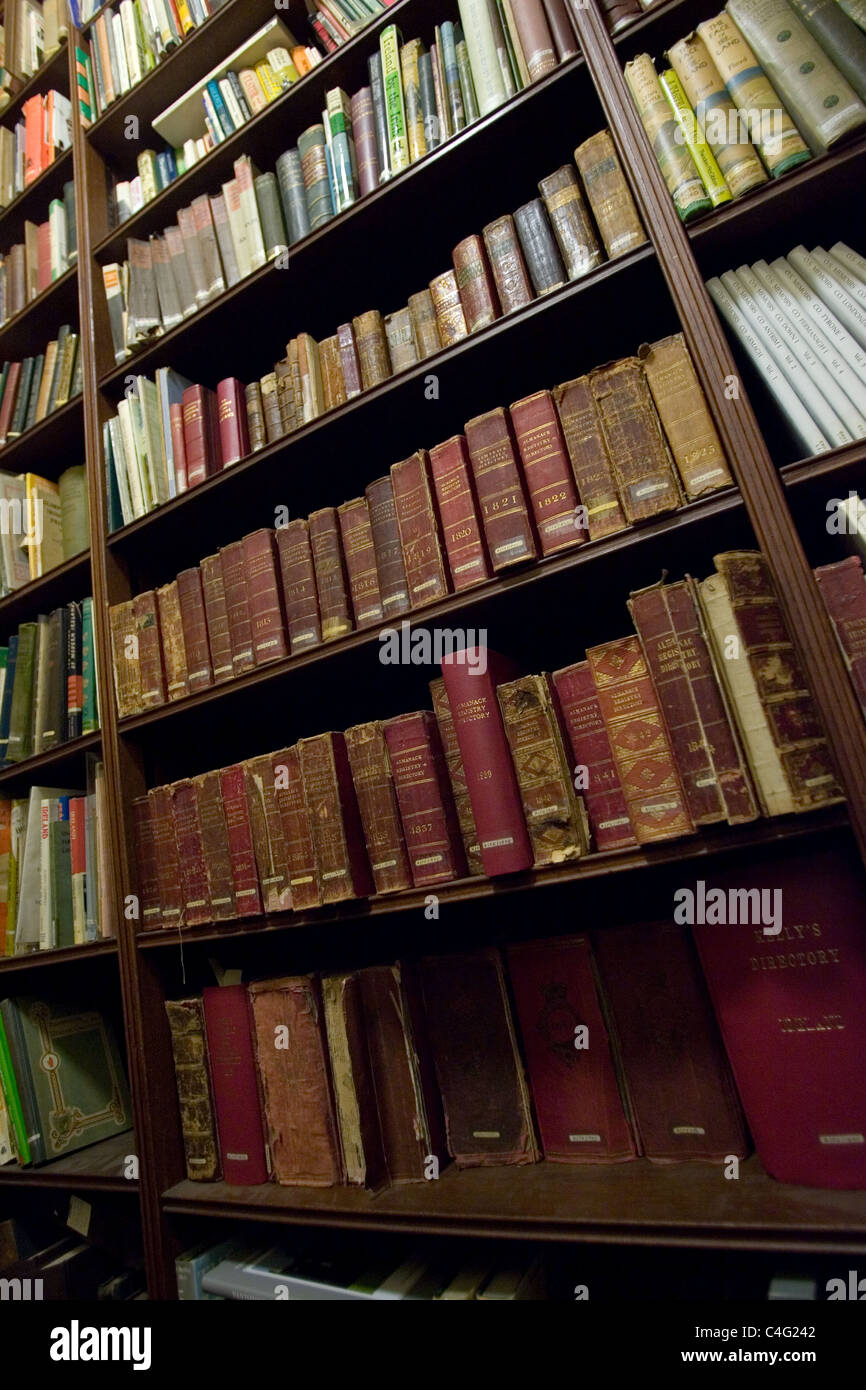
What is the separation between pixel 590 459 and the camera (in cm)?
90

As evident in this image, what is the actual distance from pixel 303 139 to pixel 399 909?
1411mm

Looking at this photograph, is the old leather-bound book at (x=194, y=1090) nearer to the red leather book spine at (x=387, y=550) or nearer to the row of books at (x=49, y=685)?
the row of books at (x=49, y=685)

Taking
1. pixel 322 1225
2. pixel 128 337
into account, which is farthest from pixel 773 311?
pixel 322 1225

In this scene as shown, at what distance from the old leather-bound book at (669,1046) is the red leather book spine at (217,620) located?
756 mm

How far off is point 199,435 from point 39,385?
0.73m

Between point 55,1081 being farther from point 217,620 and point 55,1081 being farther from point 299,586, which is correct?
point 299,586

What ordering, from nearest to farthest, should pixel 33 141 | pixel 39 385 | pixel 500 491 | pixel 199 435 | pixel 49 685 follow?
pixel 500 491, pixel 199 435, pixel 49 685, pixel 39 385, pixel 33 141

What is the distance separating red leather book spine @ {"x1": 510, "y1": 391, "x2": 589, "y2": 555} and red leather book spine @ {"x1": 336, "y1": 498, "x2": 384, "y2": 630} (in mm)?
274

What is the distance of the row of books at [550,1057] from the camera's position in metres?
0.74

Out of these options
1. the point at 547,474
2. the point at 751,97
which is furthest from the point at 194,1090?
the point at 751,97

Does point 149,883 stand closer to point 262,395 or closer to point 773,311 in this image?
point 262,395

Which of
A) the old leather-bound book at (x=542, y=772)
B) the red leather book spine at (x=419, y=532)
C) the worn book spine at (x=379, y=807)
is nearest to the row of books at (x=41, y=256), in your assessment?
the red leather book spine at (x=419, y=532)

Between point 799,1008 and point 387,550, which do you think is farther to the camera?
point 387,550

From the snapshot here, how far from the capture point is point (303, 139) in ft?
4.17
